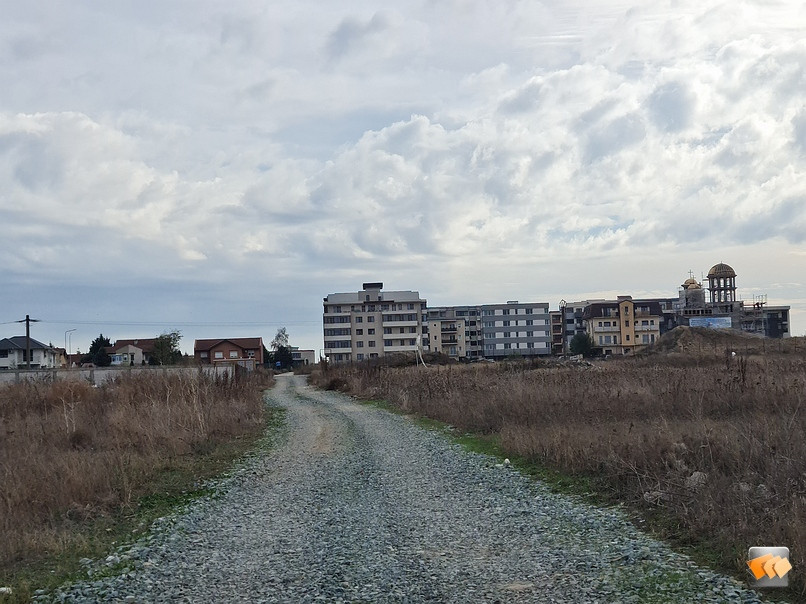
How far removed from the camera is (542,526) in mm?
9453

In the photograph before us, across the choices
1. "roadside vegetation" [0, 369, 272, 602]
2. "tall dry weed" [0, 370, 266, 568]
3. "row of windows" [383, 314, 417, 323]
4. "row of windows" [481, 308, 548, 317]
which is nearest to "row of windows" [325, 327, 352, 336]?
"row of windows" [383, 314, 417, 323]

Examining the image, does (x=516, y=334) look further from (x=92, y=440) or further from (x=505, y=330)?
(x=92, y=440)

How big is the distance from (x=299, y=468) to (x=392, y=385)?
22.4m

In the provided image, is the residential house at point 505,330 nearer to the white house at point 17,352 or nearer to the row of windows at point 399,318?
the row of windows at point 399,318

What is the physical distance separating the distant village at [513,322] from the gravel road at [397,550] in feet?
315

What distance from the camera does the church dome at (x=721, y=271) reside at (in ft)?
376

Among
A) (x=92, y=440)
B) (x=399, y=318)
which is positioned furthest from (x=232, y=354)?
(x=92, y=440)

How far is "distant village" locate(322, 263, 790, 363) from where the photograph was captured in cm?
11800

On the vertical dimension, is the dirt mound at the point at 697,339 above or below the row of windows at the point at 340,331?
below

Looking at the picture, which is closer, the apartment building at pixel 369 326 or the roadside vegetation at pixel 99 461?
the roadside vegetation at pixel 99 461

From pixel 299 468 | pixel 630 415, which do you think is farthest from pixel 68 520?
pixel 630 415

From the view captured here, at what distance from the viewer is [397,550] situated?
8.46 meters

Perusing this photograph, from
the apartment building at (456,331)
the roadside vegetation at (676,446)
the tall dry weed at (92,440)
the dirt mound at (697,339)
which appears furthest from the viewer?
the apartment building at (456,331)

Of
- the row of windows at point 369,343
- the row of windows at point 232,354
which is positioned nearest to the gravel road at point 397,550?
the row of windows at point 369,343
